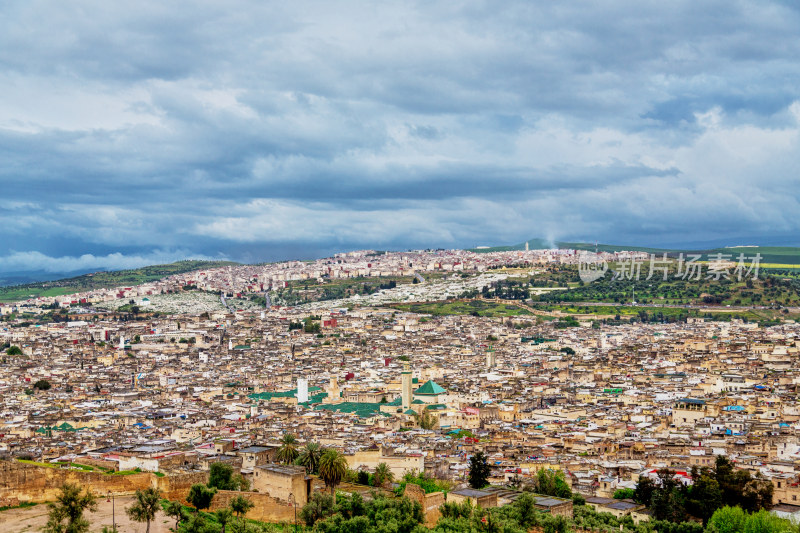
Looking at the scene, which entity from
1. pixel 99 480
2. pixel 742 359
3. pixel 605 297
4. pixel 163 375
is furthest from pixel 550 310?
pixel 99 480

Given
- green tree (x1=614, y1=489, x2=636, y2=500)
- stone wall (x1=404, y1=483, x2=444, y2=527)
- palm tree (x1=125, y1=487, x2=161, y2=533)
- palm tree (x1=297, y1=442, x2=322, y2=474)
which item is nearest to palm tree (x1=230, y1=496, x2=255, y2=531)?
palm tree (x1=125, y1=487, x2=161, y2=533)

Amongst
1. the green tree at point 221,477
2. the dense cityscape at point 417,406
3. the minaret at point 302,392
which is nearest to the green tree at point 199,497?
the dense cityscape at point 417,406

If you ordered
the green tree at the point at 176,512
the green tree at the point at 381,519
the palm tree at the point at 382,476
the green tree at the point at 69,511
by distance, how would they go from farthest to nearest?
the palm tree at the point at 382,476, the green tree at the point at 381,519, the green tree at the point at 176,512, the green tree at the point at 69,511

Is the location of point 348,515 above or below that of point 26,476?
below

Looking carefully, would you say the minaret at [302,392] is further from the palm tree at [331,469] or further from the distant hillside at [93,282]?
the distant hillside at [93,282]

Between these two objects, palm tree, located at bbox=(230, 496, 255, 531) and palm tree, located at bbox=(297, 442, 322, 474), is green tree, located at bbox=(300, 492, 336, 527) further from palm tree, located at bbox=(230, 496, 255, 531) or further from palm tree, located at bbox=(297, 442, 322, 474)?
palm tree, located at bbox=(297, 442, 322, 474)

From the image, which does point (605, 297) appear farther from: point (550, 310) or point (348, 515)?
point (348, 515)

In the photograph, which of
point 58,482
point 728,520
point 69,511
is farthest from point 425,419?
point 69,511
